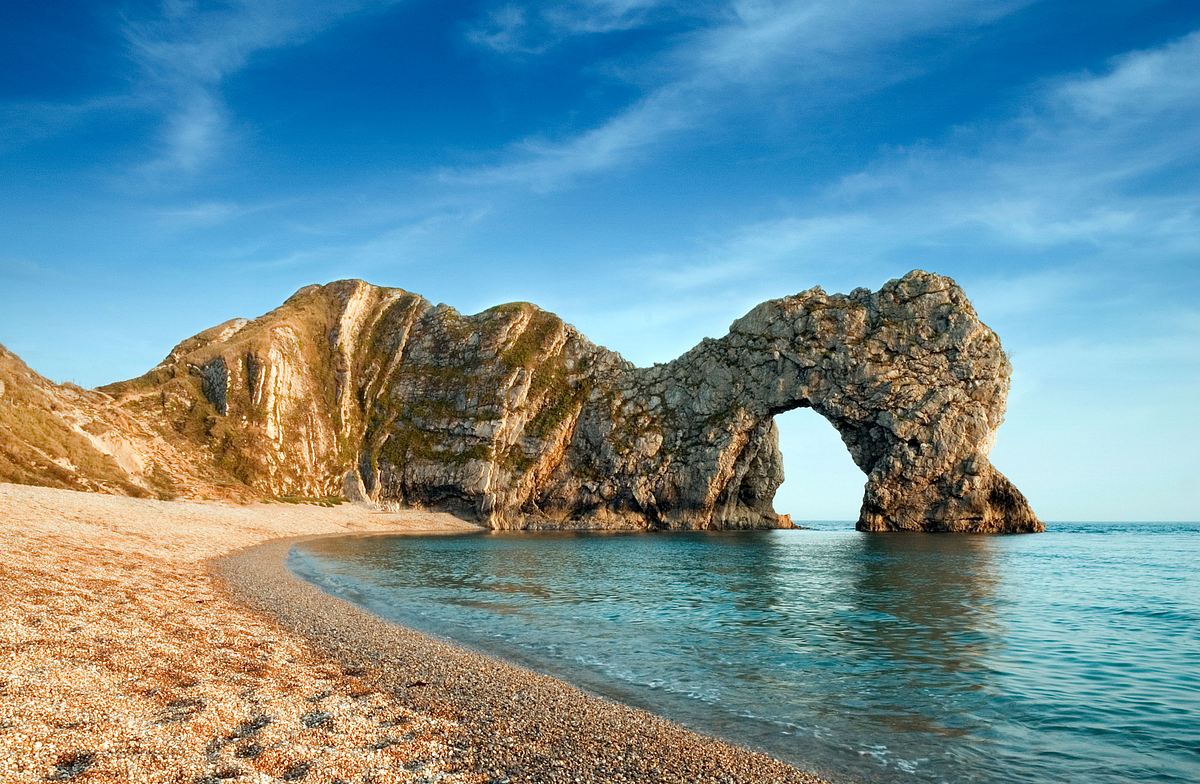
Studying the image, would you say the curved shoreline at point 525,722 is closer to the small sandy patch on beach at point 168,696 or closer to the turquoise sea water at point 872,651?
the small sandy patch on beach at point 168,696

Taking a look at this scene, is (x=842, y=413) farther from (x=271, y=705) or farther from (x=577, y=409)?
(x=271, y=705)

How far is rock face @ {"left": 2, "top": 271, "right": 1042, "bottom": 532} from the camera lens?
104 metres

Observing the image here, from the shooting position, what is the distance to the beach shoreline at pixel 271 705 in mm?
9602

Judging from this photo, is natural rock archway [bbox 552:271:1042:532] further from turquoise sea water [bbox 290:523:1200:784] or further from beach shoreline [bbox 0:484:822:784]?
beach shoreline [bbox 0:484:822:784]

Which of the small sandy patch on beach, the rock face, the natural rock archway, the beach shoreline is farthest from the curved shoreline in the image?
the natural rock archway

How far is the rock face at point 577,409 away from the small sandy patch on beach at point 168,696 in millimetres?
72555

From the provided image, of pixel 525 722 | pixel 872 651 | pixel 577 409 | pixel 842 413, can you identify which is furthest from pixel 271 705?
pixel 577 409

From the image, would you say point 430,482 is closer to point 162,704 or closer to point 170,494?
point 170,494

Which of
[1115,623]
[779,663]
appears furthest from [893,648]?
[1115,623]

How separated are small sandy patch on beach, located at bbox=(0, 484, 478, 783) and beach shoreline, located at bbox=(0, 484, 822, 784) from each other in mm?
39

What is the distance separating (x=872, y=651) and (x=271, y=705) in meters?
18.3

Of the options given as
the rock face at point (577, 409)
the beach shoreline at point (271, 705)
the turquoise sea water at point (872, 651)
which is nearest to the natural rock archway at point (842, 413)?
the rock face at point (577, 409)

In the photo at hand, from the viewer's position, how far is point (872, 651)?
2192 cm

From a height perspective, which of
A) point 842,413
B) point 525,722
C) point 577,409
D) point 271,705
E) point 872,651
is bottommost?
point 872,651
